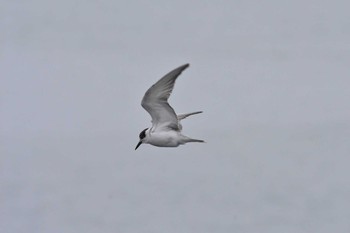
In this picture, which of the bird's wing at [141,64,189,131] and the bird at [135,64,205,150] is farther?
the bird at [135,64,205,150]

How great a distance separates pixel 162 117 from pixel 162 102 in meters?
0.35

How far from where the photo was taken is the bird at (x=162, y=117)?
21.3 m

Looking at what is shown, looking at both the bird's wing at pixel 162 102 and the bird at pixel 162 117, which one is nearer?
the bird's wing at pixel 162 102

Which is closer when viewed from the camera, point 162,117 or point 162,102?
point 162,102

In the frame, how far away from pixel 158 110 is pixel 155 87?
0.49 meters

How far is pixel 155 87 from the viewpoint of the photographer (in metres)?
21.3

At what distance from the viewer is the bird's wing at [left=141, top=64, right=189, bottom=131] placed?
69.5 ft

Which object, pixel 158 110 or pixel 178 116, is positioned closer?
pixel 158 110

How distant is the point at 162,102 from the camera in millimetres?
21500

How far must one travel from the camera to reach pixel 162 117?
2178cm

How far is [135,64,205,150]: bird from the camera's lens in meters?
21.3

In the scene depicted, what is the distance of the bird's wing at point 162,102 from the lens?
21.2 metres

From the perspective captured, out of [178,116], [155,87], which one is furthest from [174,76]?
[178,116]

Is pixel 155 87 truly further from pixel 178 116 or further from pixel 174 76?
pixel 178 116
